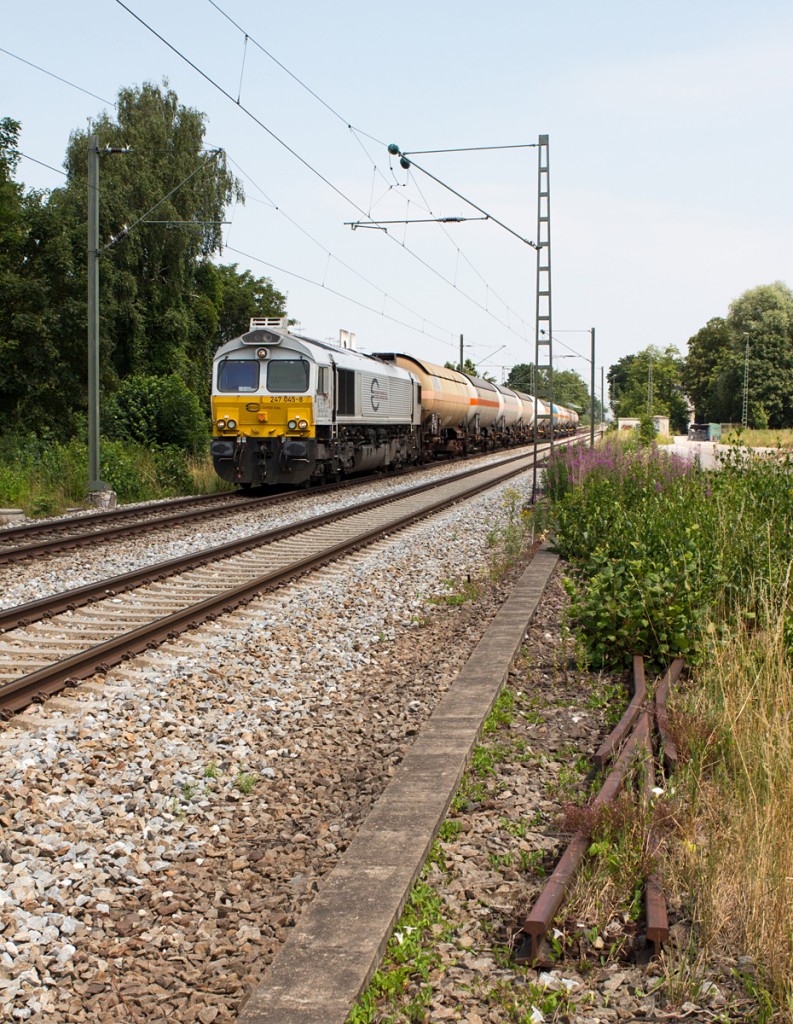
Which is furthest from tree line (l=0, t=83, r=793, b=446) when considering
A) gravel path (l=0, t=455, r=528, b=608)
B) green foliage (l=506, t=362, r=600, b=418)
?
green foliage (l=506, t=362, r=600, b=418)

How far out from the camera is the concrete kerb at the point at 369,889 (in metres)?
2.99

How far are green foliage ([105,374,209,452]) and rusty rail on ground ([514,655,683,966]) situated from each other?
18.1 m

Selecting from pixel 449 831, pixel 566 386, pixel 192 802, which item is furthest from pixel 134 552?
pixel 566 386

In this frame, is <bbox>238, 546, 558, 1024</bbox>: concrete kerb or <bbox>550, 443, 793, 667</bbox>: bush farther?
<bbox>550, 443, 793, 667</bbox>: bush

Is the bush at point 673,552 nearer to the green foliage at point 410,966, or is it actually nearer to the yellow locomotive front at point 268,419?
the green foliage at point 410,966

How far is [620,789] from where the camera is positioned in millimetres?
4375

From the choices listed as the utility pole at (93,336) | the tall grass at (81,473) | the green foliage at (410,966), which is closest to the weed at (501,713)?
the green foliage at (410,966)

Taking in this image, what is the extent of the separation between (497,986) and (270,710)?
3127 millimetres

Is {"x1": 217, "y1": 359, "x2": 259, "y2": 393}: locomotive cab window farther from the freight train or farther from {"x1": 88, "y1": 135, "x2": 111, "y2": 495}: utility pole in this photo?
{"x1": 88, "y1": 135, "x2": 111, "y2": 495}: utility pole

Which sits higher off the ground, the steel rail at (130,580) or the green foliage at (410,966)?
the steel rail at (130,580)

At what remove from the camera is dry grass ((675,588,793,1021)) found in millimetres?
3240

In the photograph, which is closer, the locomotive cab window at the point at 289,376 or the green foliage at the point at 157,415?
the locomotive cab window at the point at 289,376

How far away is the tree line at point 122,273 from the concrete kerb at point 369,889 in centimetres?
1898

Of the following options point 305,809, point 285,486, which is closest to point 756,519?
point 305,809
